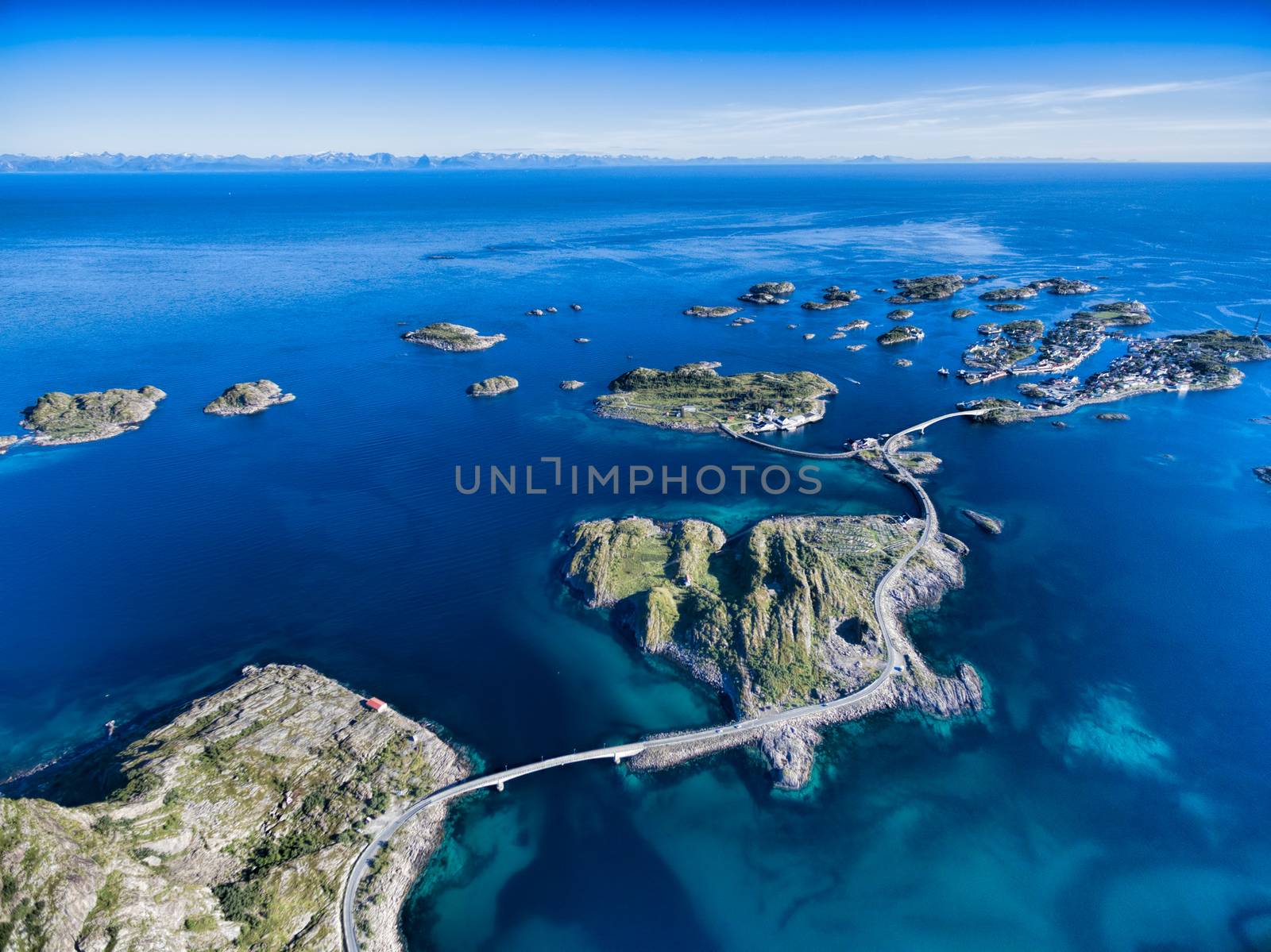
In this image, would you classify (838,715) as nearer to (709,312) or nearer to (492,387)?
(492,387)

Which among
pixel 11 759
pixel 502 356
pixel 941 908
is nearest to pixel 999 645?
pixel 941 908

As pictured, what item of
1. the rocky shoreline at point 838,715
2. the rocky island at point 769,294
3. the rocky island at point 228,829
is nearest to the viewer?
the rocky island at point 228,829

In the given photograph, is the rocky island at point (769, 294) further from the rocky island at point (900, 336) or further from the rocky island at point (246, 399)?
the rocky island at point (246, 399)

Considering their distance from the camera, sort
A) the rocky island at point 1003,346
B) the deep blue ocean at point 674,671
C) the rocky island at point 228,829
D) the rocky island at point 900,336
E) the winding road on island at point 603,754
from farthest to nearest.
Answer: the rocky island at point 900,336
the rocky island at point 1003,346
the deep blue ocean at point 674,671
the winding road on island at point 603,754
the rocky island at point 228,829

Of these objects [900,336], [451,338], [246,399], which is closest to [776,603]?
[246,399]

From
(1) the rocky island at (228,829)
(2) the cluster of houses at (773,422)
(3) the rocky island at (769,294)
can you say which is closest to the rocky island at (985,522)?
(2) the cluster of houses at (773,422)

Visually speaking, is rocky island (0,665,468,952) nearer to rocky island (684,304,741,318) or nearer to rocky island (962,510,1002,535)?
rocky island (962,510,1002,535)
